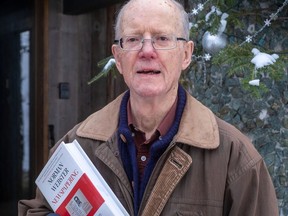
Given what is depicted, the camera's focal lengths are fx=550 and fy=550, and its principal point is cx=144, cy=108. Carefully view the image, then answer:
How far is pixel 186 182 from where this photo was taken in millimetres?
1928

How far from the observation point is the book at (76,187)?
73.1 inches

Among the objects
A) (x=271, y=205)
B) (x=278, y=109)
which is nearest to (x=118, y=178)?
(x=271, y=205)

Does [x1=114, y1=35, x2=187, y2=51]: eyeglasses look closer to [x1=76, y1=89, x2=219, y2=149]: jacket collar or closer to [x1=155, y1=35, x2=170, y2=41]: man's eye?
[x1=155, y1=35, x2=170, y2=41]: man's eye

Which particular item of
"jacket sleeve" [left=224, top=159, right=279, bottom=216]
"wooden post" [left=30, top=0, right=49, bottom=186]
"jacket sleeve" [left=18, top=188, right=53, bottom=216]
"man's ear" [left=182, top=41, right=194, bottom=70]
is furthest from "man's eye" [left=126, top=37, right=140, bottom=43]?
"wooden post" [left=30, top=0, right=49, bottom=186]

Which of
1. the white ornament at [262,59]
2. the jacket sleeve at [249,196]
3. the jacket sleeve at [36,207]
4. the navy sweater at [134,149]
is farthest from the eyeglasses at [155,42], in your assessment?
the white ornament at [262,59]

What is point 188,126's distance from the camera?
6.54 ft

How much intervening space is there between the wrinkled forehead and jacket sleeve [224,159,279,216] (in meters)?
0.58

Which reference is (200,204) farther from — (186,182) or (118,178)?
(118,178)

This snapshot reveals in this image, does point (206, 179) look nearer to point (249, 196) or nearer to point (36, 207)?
point (249, 196)

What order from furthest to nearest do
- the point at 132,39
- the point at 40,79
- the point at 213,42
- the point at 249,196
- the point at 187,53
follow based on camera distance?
the point at 40,79 < the point at 213,42 < the point at 187,53 < the point at 132,39 < the point at 249,196

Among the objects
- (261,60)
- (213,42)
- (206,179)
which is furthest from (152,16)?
(213,42)

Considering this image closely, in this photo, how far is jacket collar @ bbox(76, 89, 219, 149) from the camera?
194 cm

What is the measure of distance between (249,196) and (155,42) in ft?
2.06

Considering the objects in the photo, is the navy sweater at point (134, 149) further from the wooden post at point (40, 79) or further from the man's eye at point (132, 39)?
the wooden post at point (40, 79)
